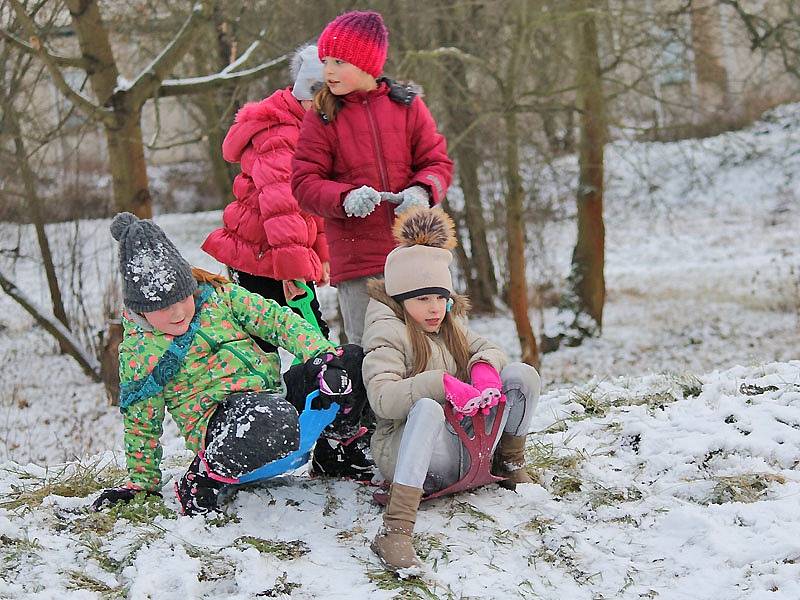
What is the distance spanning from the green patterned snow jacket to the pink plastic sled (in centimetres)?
61

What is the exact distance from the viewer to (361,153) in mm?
4016

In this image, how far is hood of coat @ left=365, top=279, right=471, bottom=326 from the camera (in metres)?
3.53

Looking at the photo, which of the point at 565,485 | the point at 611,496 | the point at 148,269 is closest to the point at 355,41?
the point at 148,269

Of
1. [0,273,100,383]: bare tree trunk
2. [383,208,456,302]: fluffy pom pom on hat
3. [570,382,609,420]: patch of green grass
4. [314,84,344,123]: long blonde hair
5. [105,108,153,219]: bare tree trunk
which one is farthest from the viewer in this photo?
[0,273,100,383]: bare tree trunk

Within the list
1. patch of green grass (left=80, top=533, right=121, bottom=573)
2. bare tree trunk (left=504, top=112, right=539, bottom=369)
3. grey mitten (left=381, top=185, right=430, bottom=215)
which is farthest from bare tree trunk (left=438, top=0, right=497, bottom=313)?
patch of green grass (left=80, top=533, right=121, bottom=573)

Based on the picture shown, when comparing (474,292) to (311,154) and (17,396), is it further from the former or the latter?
(311,154)

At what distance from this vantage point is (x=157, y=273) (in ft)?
10.9

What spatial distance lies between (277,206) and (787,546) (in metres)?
2.65

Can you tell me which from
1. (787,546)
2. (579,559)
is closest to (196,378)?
(579,559)

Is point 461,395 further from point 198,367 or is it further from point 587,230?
point 587,230

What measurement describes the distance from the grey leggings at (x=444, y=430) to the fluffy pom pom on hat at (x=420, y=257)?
45 cm

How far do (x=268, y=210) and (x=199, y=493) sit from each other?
148 cm

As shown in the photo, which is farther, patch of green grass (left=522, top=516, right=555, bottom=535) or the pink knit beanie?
the pink knit beanie

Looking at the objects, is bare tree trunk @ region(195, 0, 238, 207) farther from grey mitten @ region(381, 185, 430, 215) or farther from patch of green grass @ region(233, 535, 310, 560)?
patch of green grass @ region(233, 535, 310, 560)
